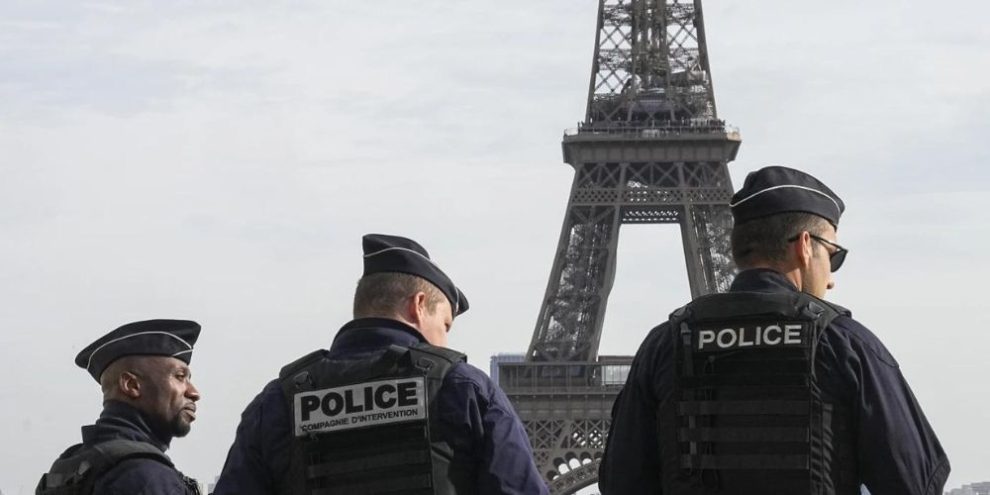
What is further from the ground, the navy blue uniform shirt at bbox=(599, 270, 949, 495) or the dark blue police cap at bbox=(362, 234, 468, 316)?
the dark blue police cap at bbox=(362, 234, 468, 316)

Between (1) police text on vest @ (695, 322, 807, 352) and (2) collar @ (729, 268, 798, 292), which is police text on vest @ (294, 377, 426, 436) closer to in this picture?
(1) police text on vest @ (695, 322, 807, 352)

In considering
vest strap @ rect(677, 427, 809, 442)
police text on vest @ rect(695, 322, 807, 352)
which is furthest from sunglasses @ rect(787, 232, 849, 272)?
vest strap @ rect(677, 427, 809, 442)

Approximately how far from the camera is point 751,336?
26.1ft

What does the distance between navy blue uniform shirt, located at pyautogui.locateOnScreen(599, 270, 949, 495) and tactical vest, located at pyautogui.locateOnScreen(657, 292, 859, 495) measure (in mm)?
61

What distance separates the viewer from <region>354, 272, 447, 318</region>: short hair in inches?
332

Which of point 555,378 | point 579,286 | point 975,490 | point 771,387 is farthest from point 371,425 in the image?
point 975,490

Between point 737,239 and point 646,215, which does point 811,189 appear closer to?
point 737,239

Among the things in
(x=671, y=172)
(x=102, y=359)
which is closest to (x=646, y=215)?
(x=671, y=172)

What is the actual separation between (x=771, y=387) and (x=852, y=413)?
32 centimetres

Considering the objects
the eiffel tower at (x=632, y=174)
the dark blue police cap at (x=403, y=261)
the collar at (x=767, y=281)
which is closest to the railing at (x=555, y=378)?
the eiffel tower at (x=632, y=174)

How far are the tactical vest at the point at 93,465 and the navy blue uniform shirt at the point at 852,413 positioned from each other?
222 centimetres

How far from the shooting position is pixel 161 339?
10023mm

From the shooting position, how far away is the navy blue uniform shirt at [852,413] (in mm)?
7523

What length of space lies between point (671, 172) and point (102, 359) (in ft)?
186
